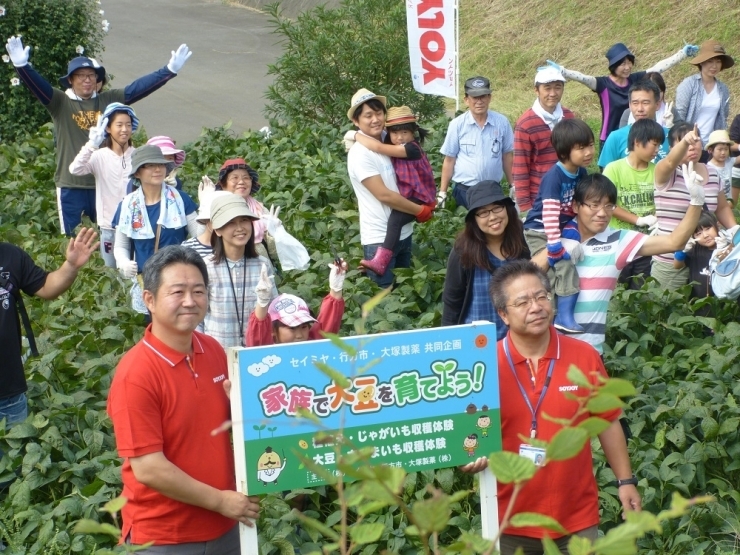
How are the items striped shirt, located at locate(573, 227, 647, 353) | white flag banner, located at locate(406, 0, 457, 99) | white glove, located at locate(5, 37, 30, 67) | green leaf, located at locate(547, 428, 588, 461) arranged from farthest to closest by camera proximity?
white flag banner, located at locate(406, 0, 457, 99)
white glove, located at locate(5, 37, 30, 67)
striped shirt, located at locate(573, 227, 647, 353)
green leaf, located at locate(547, 428, 588, 461)

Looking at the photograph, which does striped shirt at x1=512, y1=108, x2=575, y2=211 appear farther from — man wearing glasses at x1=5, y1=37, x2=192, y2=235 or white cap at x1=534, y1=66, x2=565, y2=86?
man wearing glasses at x1=5, y1=37, x2=192, y2=235

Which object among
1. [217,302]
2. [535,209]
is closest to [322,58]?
[535,209]

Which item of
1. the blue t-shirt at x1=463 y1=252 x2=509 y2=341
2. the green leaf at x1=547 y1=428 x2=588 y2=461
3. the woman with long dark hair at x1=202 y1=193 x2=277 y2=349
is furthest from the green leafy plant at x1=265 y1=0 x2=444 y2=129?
the green leaf at x1=547 y1=428 x2=588 y2=461

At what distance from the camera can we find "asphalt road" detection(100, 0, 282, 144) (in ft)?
49.7

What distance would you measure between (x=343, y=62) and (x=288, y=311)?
22.2 feet

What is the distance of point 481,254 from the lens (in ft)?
15.8

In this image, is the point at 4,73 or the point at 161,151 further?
the point at 4,73

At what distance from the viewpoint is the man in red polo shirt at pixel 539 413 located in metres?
3.49

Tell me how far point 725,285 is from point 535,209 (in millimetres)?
1110

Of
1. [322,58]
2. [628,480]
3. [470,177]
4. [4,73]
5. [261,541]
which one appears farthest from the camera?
[4,73]

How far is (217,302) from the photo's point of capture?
4.90 m

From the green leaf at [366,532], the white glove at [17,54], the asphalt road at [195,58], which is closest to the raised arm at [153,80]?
the white glove at [17,54]

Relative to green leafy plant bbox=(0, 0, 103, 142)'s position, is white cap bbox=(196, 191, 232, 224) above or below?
below

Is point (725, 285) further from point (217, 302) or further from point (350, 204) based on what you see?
point (350, 204)
